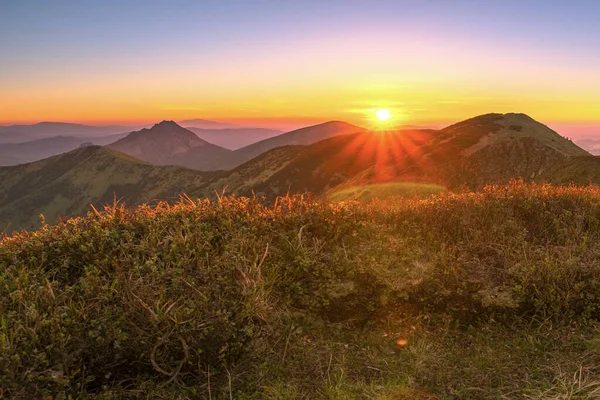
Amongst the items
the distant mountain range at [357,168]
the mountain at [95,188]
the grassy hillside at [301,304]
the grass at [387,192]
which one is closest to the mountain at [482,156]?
the distant mountain range at [357,168]

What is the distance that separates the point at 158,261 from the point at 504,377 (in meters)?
4.16

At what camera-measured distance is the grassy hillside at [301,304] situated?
3.45 metres

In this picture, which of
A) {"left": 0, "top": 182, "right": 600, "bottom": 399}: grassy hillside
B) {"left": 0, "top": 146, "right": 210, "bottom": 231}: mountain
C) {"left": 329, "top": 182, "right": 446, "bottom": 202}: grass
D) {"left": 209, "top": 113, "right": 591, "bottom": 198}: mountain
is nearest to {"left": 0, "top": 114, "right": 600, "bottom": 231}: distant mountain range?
{"left": 209, "top": 113, "right": 591, "bottom": 198}: mountain

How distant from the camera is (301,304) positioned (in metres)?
4.85

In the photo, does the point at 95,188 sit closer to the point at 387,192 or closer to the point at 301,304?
the point at 387,192

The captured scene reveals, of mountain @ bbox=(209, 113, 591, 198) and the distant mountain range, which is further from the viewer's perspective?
the distant mountain range

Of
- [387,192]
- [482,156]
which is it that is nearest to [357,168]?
[482,156]

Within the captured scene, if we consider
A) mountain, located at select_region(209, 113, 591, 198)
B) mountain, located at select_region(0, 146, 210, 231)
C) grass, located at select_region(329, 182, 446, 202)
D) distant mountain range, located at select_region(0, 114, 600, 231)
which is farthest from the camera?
mountain, located at select_region(0, 146, 210, 231)

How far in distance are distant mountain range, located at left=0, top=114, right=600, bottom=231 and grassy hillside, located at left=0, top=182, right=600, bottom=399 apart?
978mm

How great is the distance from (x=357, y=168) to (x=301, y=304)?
101521mm

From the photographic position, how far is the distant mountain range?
1764 inches

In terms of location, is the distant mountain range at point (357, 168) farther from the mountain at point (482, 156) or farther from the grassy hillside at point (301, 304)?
the grassy hillside at point (301, 304)

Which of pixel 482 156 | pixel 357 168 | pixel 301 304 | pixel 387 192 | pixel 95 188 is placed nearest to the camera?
pixel 301 304

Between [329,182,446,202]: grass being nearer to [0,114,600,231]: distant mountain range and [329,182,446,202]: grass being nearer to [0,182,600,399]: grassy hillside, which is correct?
[0,114,600,231]: distant mountain range
